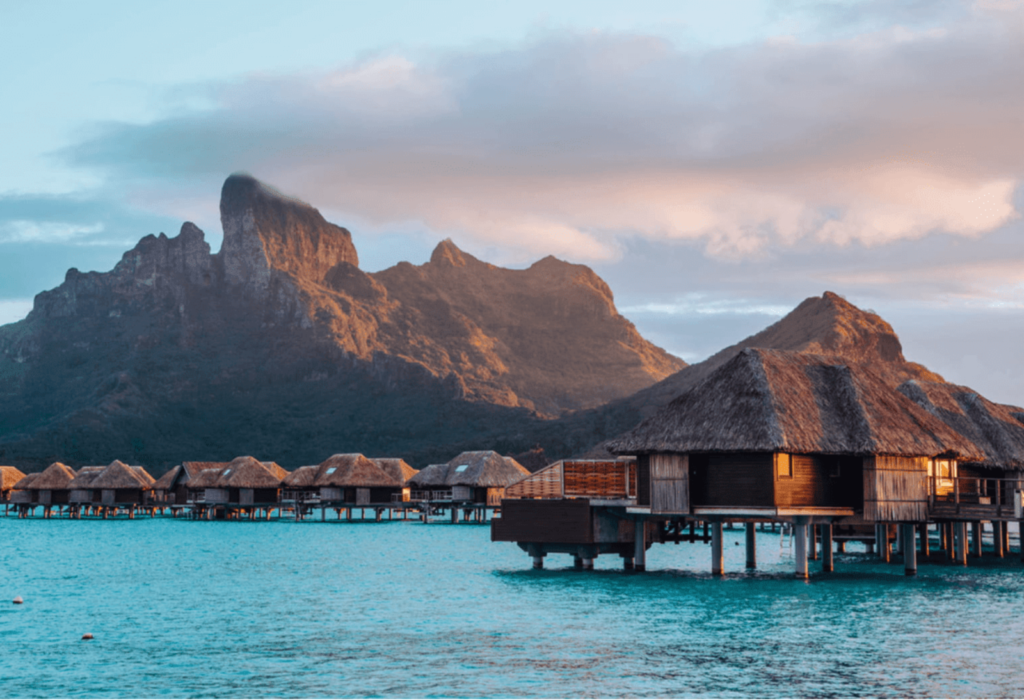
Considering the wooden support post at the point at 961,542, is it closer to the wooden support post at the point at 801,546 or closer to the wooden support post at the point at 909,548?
the wooden support post at the point at 909,548

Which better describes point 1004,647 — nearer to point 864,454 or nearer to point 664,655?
point 664,655

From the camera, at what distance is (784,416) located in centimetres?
4088

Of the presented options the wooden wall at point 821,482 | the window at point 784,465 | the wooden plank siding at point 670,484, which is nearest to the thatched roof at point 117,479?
the wooden plank siding at point 670,484

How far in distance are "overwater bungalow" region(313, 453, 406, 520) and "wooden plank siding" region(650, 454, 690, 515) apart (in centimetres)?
7003

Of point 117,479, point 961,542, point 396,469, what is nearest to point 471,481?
point 396,469

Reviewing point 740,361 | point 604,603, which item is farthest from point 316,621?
point 740,361

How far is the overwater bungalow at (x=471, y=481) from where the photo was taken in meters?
101

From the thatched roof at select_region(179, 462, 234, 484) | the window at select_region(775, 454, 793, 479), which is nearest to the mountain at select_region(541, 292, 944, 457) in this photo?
the thatched roof at select_region(179, 462, 234, 484)

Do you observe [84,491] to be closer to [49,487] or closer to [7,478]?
[49,487]

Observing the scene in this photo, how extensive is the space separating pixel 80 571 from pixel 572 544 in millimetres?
25454

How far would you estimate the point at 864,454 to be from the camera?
41.7 meters

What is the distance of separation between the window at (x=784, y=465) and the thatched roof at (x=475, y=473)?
199 feet

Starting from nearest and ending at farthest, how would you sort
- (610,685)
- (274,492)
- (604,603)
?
(610,685)
(604,603)
(274,492)

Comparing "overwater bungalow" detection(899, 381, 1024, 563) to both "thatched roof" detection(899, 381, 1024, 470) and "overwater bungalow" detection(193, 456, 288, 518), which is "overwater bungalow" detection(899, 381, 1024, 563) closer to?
"thatched roof" detection(899, 381, 1024, 470)
